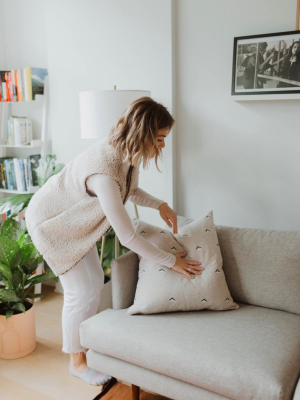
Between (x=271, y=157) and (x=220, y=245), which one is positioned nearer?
(x=220, y=245)

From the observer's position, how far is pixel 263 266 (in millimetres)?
1913

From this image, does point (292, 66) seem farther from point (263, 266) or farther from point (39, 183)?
point (39, 183)

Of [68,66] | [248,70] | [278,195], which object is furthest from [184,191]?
[68,66]

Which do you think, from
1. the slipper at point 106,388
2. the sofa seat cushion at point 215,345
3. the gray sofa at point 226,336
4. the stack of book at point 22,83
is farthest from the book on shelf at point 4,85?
the slipper at point 106,388

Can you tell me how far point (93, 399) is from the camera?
1930 mm

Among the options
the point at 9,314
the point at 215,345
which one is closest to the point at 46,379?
the point at 9,314

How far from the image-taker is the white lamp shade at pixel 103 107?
87.7 inches

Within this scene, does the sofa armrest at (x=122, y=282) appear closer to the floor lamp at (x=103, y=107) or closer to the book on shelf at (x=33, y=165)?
the floor lamp at (x=103, y=107)

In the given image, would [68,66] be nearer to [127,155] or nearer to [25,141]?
[25,141]

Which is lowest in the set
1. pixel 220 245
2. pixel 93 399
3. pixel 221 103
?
pixel 93 399

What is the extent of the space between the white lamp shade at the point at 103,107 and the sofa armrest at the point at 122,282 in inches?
29.1

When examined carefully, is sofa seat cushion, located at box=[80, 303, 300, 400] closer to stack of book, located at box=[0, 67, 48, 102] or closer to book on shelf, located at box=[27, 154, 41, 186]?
book on shelf, located at box=[27, 154, 41, 186]

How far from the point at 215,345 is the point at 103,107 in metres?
1.37

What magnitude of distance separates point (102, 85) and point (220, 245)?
4.55 feet
